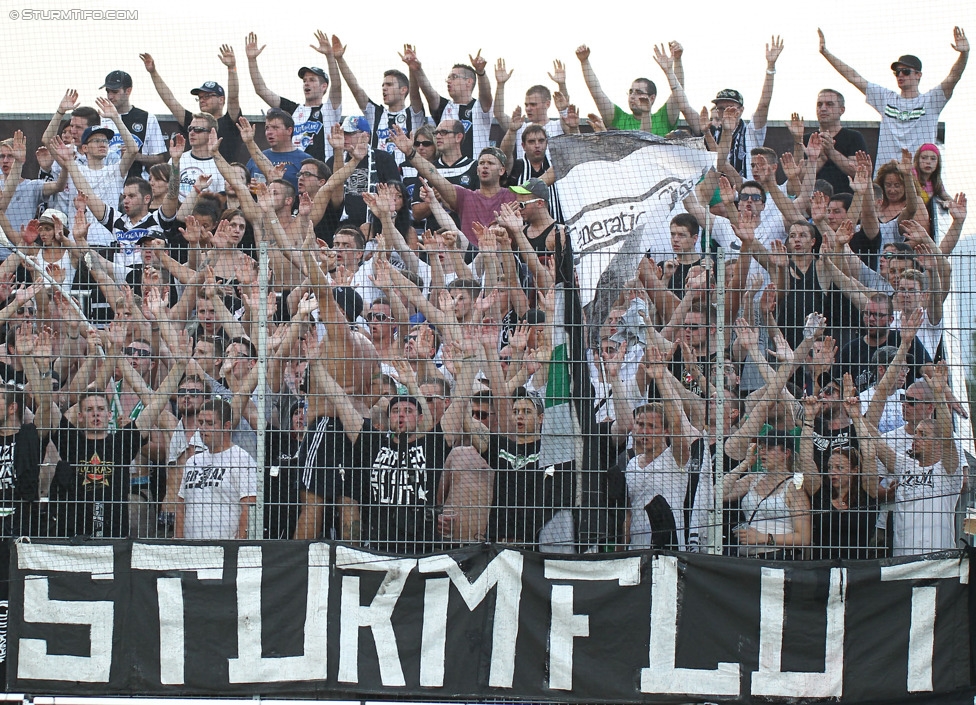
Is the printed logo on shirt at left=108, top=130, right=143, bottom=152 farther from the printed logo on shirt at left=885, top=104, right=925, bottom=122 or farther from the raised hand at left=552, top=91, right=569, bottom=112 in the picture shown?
the printed logo on shirt at left=885, top=104, right=925, bottom=122

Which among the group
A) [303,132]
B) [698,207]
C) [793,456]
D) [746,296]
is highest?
[303,132]

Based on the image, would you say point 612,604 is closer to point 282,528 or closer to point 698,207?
point 282,528

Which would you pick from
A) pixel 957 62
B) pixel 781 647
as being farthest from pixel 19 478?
pixel 957 62

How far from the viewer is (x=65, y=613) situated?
5.44 meters

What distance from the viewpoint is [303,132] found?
8414mm

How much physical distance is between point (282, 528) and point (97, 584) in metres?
1.03

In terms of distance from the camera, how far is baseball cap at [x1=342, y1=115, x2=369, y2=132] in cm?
830

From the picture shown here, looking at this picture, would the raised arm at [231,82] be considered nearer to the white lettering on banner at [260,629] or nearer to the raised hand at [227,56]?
the raised hand at [227,56]

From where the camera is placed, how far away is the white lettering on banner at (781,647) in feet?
17.6

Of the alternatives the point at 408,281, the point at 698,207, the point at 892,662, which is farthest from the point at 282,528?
the point at 698,207

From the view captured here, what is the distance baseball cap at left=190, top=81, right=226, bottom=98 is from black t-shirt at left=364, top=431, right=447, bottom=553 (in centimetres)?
433

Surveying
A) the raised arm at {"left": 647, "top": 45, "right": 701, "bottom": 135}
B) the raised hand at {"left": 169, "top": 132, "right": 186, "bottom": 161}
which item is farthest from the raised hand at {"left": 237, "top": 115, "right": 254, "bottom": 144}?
the raised arm at {"left": 647, "top": 45, "right": 701, "bottom": 135}

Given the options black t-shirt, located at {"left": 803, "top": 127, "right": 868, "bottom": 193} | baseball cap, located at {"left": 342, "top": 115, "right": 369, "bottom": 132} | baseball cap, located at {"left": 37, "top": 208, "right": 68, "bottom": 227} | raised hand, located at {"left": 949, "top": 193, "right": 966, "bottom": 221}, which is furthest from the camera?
baseball cap, located at {"left": 342, "top": 115, "right": 369, "bottom": 132}

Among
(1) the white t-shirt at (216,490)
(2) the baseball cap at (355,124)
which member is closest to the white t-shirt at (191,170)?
(2) the baseball cap at (355,124)
